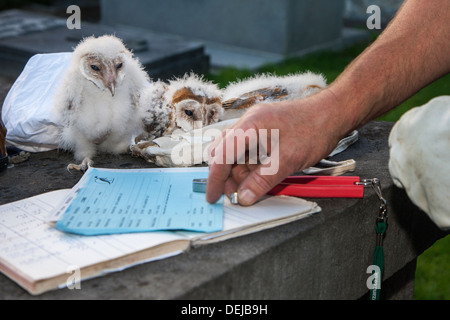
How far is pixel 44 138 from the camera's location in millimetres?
1770

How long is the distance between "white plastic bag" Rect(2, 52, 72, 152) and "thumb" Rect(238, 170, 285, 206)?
0.80 meters

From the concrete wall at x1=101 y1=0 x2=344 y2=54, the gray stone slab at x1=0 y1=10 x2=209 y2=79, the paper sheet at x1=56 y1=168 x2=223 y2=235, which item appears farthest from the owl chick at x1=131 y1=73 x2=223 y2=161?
the concrete wall at x1=101 y1=0 x2=344 y2=54

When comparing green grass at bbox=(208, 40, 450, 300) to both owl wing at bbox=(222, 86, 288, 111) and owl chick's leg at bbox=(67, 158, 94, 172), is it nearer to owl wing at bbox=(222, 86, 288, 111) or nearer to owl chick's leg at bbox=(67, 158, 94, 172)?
owl wing at bbox=(222, 86, 288, 111)

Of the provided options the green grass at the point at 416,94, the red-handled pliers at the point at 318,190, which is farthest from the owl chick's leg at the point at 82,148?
the red-handled pliers at the point at 318,190

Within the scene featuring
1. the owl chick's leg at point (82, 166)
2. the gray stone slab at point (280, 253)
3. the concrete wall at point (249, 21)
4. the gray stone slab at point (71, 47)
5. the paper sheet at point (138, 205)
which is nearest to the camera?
the gray stone slab at point (280, 253)

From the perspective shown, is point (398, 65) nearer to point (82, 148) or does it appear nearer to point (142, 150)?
point (142, 150)

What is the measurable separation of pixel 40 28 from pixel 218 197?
411 cm

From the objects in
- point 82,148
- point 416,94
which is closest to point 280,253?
point 82,148

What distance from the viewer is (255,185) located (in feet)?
4.01

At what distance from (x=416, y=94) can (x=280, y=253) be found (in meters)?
3.76

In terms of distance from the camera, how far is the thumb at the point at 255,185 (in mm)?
1218

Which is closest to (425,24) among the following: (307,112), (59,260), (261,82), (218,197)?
→ (307,112)

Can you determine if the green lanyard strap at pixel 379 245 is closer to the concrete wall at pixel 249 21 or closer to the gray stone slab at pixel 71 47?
the gray stone slab at pixel 71 47

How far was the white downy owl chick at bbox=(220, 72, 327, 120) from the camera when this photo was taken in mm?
1746
